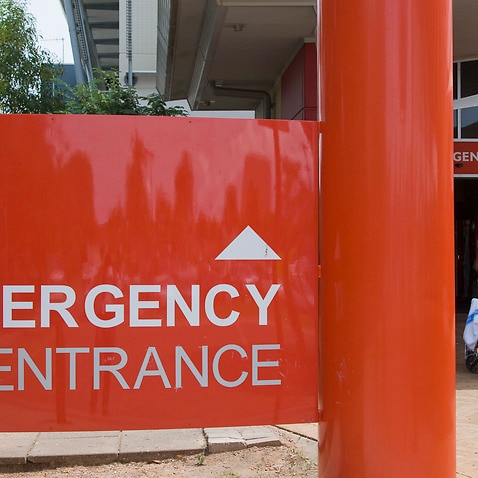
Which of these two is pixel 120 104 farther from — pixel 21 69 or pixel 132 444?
pixel 132 444

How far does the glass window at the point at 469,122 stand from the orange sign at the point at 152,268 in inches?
416

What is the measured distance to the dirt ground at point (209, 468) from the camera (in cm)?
493

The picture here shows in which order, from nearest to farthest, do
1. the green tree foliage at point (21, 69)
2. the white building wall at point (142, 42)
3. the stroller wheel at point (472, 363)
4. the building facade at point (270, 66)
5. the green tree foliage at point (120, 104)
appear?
the stroller wheel at point (472, 363) → the building facade at point (270, 66) → the green tree foliage at point (120, 104) → the green tree foliage at point (21, 69) → the white building wall at point (142, 42)

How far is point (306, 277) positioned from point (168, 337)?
79cm

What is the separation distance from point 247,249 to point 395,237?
0.76 meters

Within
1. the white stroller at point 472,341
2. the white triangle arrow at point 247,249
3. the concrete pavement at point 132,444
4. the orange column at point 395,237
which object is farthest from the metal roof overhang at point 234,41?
the white triangle arrow at point 247,249

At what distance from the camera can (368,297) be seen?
3455mm

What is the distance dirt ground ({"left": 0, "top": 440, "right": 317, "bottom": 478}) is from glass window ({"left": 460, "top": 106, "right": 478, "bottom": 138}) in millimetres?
9661

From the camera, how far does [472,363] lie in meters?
8.63

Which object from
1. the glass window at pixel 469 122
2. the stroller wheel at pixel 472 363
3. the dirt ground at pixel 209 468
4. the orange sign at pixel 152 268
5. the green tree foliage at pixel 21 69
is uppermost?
the green tree foliage at pixel 21 69

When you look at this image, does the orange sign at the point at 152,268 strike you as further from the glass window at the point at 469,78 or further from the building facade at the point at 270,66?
the glass window at the point at 469,78

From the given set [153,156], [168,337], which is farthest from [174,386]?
[153,156]

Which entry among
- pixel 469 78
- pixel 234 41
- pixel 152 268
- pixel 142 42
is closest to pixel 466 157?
pixel 469 78

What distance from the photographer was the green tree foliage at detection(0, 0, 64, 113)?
16.9 metres
